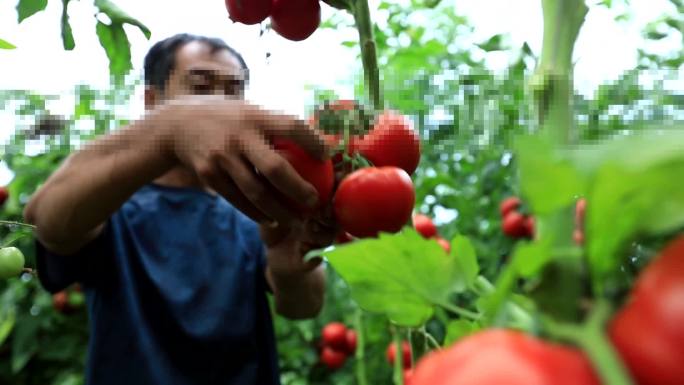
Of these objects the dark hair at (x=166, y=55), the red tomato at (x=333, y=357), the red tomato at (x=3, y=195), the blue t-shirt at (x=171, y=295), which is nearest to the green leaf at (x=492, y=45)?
the dark hair at (x=166, y=55)

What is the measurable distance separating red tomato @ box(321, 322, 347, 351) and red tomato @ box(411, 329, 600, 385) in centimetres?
217

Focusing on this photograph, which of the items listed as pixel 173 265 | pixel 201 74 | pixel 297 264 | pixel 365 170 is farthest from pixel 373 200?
pixel 173 265

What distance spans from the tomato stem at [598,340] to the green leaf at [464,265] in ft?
0.32

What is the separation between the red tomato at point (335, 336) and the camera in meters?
2.36

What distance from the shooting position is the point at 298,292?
4.20 ft

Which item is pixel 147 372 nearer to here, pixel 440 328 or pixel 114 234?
pixel 114 234

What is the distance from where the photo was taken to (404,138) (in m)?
0.67

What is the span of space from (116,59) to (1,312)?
135cm

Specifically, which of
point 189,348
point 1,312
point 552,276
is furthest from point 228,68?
point 1,312

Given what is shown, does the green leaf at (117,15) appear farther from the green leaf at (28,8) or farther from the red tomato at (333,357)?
the red tomato at (333,357)

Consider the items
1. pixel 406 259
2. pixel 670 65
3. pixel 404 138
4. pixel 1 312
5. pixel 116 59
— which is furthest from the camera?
pixel 1 312

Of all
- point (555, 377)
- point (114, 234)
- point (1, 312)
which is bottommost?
point (1, 312)

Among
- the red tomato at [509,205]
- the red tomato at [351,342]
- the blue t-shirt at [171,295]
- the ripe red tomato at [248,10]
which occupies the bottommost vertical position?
the red tomato at [351,342]

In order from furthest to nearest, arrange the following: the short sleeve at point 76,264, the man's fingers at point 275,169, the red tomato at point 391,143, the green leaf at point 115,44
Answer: the short sleeve at point 76,264
the green leaf at point 115,44
the red tomato at point 391,143
the man's fingers at point 275,169
